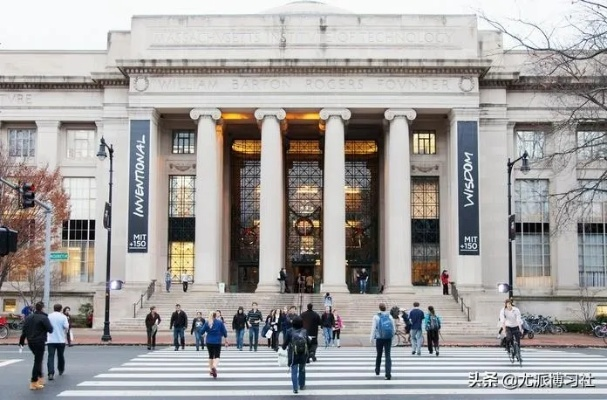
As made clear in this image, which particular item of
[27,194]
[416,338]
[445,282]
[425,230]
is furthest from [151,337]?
[425,230]

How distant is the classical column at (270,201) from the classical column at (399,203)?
21.6ft

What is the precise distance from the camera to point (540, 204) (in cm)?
5053

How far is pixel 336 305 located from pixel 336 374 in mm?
23216

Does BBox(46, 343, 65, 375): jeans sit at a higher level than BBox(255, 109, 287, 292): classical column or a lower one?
lower

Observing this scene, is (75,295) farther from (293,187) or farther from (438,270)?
(438,270)

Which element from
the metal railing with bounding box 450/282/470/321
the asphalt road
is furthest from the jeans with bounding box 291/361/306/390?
the metal railing with bounding box 450/282/470/321

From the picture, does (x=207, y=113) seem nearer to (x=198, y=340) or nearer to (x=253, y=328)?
(x=253, y=328)

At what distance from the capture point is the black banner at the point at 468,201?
4603 centimetres

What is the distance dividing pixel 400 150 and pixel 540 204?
10.3 metres

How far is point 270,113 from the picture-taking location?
156ft

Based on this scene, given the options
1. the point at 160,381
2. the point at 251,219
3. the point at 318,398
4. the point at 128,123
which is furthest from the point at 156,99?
the point at 318,398

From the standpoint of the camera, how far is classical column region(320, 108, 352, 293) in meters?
46.4

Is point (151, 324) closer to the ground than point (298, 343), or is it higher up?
closer to the ground

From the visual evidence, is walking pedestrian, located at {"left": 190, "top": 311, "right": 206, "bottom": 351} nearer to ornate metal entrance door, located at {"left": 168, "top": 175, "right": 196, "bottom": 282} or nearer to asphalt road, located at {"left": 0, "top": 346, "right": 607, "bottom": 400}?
asphalt road, located at {"left": 0, "top": 346, "right": 607, "bottom": 400}
